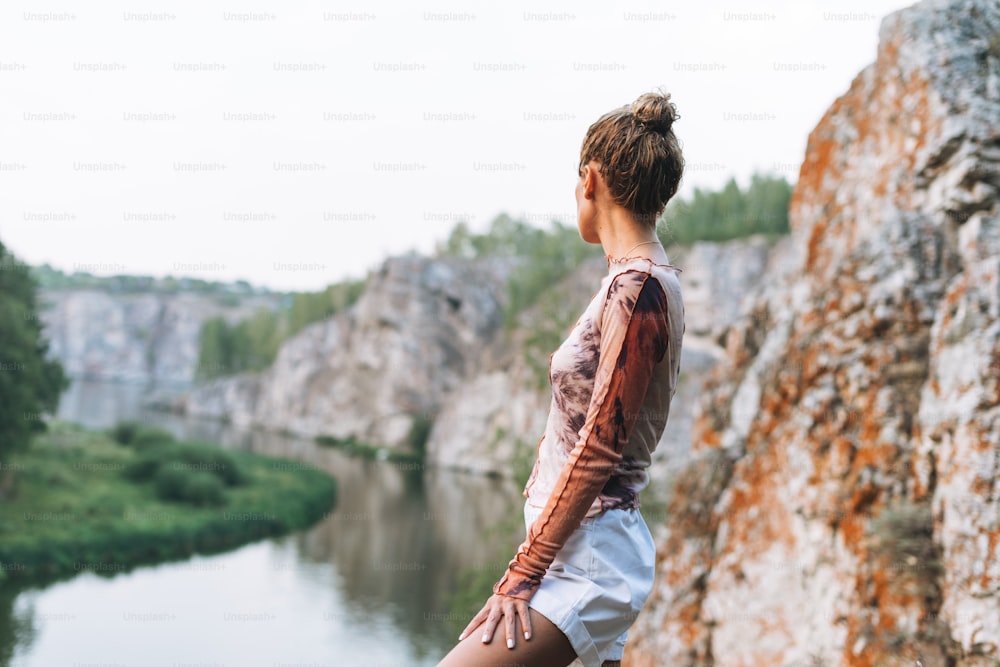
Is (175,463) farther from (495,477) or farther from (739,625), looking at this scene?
(739,625)

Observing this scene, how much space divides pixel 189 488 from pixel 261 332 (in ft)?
230

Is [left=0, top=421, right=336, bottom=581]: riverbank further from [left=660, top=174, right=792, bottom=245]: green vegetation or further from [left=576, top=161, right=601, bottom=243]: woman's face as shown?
[left=660, top=174, right=792, bottom=245]: green vegetation

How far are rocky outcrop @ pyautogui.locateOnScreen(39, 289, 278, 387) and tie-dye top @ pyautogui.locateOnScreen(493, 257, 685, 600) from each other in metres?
154

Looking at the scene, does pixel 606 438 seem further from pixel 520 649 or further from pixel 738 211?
pixel 738 211

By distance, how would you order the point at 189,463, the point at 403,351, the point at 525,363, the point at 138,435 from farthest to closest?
the point at 403,351, the point at 138,435, the point at 525,363, the point at 189,463

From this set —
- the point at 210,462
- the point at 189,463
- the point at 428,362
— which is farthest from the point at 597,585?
the point at 428,362

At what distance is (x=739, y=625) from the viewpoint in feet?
19.9

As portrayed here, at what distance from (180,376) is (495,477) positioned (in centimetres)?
11853

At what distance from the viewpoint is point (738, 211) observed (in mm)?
62688

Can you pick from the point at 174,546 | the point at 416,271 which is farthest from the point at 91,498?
the point at 416,271

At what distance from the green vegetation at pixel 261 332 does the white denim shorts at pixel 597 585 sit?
299ft

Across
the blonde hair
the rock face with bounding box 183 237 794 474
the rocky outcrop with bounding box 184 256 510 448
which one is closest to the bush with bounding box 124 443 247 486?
the rock face with bounding box 183 237 794 474

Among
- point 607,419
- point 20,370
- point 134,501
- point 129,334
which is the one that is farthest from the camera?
point 129,334

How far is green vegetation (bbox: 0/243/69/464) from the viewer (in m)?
26.3
